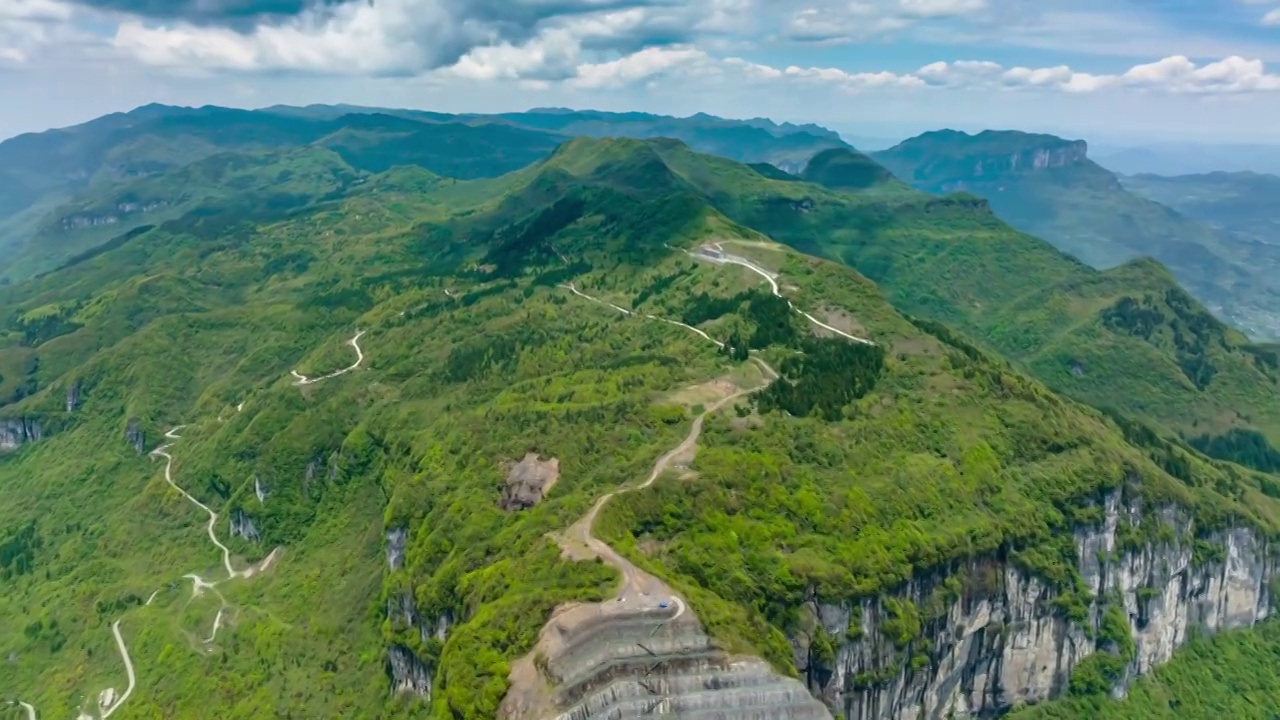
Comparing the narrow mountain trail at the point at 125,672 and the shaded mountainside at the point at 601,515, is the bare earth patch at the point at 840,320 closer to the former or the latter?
the shaded mountainside at the point at 601,515

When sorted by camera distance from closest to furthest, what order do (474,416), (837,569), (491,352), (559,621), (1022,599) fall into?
(559,621), (837,569), (1022,599), (474,416), (491,352)

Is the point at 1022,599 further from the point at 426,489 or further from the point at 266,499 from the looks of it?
the point at 266,499

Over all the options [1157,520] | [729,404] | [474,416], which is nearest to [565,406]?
[474,416]

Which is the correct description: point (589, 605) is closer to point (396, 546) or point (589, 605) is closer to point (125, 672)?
point (396, 546)

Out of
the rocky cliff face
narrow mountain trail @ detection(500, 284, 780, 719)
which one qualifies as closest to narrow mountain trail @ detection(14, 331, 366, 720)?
narrow mountain trail @ detection(500, 284, 780, 719)

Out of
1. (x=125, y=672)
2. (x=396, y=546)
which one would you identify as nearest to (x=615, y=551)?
(x=396, y=546)

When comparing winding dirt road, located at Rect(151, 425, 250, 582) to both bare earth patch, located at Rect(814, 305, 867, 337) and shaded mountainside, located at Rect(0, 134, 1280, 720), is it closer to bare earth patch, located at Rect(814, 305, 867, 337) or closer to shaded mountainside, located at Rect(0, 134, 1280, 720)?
shaded mountainside, located at Rect(0, 134, 1280, 720)
